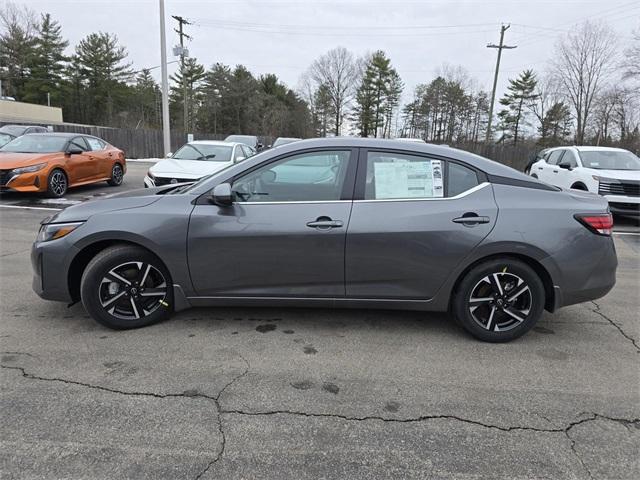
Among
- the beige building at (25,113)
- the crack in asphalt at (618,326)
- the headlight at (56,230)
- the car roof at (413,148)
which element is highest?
the beige building at (25,113)

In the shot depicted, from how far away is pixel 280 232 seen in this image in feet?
11.3

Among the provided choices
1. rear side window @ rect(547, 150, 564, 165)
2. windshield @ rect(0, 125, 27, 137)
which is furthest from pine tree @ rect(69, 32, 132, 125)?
rear side window @ rect(547, 150, 564, 165)

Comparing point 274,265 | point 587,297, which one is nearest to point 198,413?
point 274,265

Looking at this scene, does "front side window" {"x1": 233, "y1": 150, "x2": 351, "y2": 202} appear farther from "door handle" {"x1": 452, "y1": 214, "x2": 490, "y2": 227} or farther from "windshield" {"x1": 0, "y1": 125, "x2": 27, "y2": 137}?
"windshield" {"x1": 0, "y1": 125, "x2": 27, "y2": 137}

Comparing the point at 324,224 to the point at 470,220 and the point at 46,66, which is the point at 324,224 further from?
the point at 46,66

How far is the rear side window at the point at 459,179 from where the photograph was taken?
3.54m

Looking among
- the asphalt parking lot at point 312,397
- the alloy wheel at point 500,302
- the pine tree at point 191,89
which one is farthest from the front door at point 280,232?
the pine tree at point 191,89

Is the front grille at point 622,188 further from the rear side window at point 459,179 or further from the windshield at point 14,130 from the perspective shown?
the windshield at point 14,130

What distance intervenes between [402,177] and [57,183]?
9436mm

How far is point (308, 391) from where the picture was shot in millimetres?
2863

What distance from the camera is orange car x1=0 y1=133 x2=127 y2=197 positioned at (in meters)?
9.58

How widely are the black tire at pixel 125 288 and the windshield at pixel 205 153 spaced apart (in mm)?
7157

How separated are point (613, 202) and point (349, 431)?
9.63m

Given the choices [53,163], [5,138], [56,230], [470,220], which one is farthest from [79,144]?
[470,220]
